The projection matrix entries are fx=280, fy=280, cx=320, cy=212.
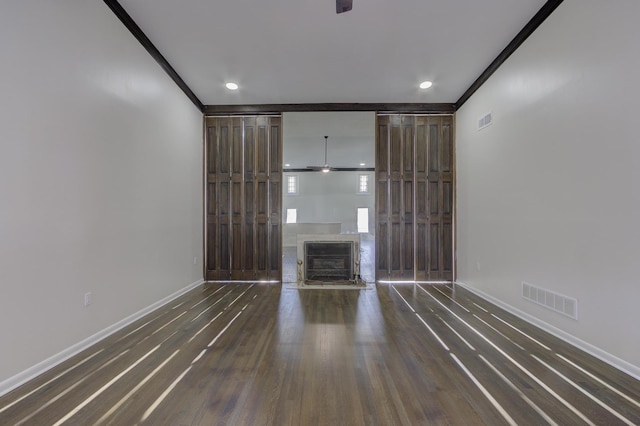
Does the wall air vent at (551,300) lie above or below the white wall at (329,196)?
below

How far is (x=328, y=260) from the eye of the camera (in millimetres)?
5070

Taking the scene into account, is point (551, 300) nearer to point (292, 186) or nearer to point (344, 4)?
point (344, 4)

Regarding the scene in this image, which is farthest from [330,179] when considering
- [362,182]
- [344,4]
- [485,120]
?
[344,4]

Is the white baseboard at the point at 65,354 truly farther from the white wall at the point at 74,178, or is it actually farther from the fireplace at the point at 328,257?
the fireplace at the point at 328,257

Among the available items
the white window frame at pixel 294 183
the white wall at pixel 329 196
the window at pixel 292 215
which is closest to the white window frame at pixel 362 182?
the white wall at pixel 329 196

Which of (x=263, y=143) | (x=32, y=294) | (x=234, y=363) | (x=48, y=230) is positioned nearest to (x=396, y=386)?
(x=234, y=363)

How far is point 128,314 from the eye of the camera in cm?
294

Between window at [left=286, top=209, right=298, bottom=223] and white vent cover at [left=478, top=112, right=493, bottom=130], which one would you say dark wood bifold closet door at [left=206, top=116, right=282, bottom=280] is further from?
window at [left=286, top=209, right=298, bottom=223]

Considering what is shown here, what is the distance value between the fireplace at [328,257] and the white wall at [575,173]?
7.06 feet

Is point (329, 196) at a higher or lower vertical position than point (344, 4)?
lower

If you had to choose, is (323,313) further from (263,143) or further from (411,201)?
(263,143)

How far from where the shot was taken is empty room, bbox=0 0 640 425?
183cm

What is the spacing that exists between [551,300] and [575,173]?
1.22 metres

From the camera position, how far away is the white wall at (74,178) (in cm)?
186
